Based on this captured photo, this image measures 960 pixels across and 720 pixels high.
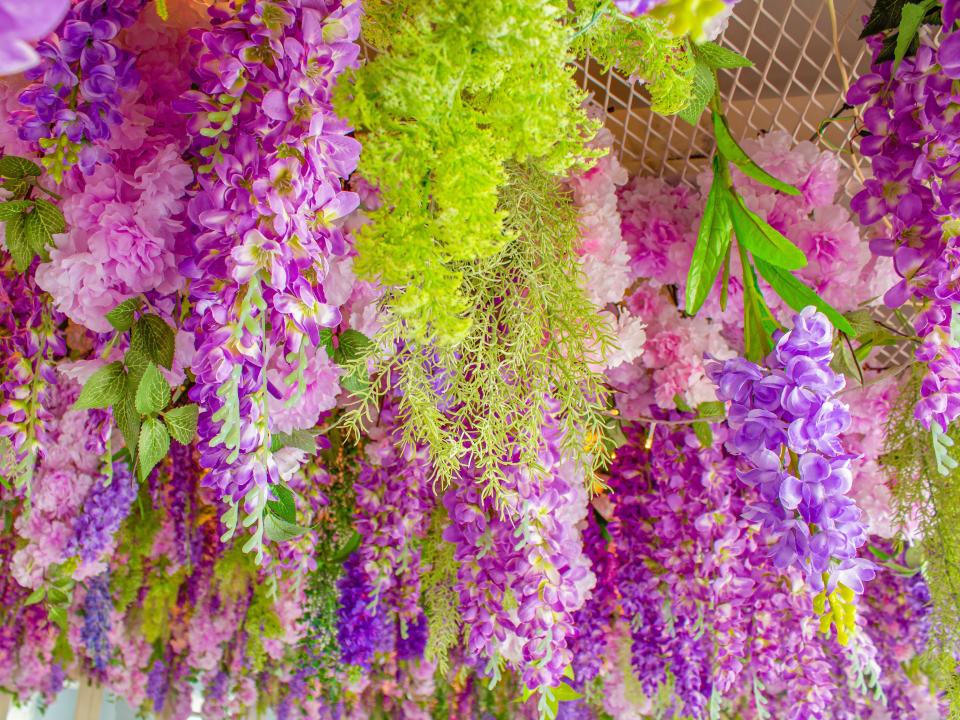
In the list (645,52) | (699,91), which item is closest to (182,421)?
(645,52)

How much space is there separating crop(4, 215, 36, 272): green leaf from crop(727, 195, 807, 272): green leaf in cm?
79

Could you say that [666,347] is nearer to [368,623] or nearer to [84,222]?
[84,222]

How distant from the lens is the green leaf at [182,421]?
74cm

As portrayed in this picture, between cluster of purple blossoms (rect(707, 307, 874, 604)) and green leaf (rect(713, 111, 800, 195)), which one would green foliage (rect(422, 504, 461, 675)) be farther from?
green leaf (rect(713, 111, 800, 195))

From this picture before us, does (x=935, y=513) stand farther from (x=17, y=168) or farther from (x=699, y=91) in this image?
(x=17, y=168)

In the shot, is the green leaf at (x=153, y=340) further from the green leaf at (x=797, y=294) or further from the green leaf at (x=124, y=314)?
the green leaf at (x=797, y=294)

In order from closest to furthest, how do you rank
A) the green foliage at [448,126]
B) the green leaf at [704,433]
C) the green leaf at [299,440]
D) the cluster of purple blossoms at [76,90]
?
the green foliage at [448,126] < the cluster of purple blossoms at [76,90] < the green leaf at [299,440] < the green leaf at [704,433]

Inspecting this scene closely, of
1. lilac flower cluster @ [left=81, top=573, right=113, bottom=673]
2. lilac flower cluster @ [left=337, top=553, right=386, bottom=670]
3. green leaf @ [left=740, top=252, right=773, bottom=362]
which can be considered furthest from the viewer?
lilac flower cluster @ [left=81, top=573, right=113, bottom=673]

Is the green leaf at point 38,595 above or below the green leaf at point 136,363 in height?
below

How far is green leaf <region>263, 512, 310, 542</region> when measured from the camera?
29.0 inches

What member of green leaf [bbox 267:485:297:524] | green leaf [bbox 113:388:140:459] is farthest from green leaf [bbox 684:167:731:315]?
green leaf [bbox 113:388:140:459]

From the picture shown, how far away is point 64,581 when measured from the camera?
4.28ft

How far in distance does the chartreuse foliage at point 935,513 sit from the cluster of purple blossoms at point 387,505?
76cm

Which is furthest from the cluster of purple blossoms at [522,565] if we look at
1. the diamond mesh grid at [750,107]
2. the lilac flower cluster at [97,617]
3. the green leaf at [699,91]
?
the lilac flower cluster at [97,617]
